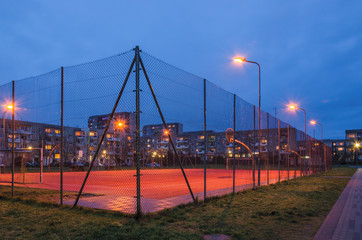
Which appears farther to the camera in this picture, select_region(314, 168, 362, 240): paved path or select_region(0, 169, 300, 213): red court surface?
select_region(0, 169, 300, 213): red court surface

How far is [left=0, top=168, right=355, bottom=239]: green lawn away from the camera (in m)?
5.77

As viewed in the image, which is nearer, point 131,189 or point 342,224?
point 342,224

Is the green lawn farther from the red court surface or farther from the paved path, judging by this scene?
the red court surface

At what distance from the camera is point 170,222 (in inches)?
266

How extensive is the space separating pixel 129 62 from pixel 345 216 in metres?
6.74

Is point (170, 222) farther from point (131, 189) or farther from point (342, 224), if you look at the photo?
point (131, 189)

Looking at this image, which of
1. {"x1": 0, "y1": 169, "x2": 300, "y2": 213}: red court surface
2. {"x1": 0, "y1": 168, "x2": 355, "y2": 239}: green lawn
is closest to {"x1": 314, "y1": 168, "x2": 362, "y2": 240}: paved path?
{"x1": 0, "y1": 168, "x2": 355, "y2": 239}: green lawn

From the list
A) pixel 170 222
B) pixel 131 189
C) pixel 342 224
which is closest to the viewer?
pixel 170 222

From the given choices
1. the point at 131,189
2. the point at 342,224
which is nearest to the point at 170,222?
the point at 342,224

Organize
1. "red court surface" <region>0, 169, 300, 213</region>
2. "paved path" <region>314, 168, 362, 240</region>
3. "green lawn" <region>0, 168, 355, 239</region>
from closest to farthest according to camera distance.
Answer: "green lawn" <region>0, 168, 355, 239</region>
"paved path" <region>314, 168, 362, 240</region>
"red court surface" <region>0, 169, 300, 213</region>

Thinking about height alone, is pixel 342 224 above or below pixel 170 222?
below

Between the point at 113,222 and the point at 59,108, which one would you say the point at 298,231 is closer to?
the point at 113,222

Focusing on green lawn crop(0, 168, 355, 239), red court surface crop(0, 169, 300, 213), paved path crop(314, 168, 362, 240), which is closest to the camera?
green lawn crop(0, 168, 355, 239)

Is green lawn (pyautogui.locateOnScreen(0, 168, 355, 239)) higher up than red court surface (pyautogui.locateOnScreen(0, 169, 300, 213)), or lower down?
higher up
